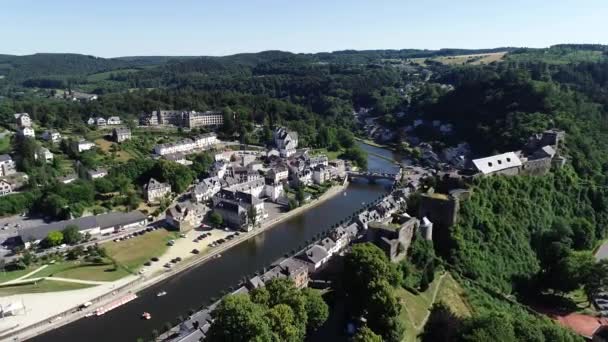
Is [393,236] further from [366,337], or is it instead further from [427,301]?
[366,337]

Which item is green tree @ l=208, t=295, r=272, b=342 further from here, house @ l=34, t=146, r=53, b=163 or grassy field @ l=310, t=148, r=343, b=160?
grassy field @ l=310, t=148, r=343, b=160

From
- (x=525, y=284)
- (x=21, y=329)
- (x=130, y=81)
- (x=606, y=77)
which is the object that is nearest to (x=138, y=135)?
(x=21, y=329)

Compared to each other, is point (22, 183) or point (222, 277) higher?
point (22, 183)

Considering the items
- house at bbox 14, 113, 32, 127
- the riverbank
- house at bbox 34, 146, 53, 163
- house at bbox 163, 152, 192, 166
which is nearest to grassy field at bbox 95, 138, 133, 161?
house at bbox 163, 152, 192, 166

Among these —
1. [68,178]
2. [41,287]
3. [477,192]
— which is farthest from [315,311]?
[68,178]

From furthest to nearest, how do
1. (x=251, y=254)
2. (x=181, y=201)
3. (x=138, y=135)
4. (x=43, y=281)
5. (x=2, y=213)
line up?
1. (x=138, y=135)
2. (x=181, y=201)
3. (x=2, y=213)
4. (x=251, y=254)
5. (x=43, y=281)

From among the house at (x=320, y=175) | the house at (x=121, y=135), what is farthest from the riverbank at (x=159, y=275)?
the house at (x=121, y=135)

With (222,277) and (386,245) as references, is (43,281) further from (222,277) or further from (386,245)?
(386,245)
